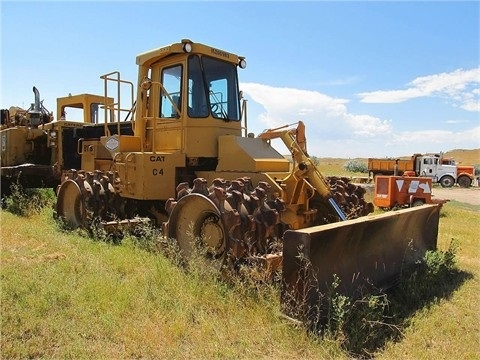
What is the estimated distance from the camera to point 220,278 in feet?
15.8

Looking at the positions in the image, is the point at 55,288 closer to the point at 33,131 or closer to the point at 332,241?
the point at 332,241

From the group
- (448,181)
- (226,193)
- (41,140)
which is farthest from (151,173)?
(448,181)

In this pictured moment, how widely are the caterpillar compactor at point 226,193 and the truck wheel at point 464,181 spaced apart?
2935cm

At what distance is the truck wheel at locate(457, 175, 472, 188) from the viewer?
3241cm

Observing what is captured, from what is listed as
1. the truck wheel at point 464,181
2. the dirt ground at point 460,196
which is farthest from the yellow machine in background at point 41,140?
the truck wheel at point 464,181

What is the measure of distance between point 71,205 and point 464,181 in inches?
1233

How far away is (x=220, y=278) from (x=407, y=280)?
7.17ft

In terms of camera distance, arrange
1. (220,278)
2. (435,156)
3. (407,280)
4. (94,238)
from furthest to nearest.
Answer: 1. (435,156)
2. (94,238)
3. (407,280)
4. (220,278)

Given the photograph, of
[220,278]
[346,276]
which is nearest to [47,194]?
[220,278]

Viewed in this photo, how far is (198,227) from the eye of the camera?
536cm

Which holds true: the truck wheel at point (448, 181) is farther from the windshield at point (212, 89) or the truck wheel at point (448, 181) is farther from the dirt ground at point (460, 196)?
the windshield at point (212, 89)

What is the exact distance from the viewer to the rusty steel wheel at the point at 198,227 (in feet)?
16.5

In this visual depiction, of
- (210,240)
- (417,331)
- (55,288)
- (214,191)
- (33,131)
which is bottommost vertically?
(417,331)

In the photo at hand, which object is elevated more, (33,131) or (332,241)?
(33,131)
